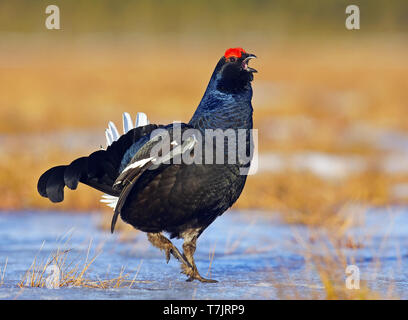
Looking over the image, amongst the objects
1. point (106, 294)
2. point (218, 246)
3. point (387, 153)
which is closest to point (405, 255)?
point (218, 246)

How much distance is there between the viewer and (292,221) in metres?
6.04

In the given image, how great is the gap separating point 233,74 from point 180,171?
66cm

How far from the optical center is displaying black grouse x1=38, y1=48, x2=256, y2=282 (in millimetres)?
3979

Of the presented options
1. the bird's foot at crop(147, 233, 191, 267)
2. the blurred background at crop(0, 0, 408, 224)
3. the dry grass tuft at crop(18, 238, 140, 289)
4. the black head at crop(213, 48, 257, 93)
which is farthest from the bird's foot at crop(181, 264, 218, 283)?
the blurred background at crop(0, 0, 408, 224)

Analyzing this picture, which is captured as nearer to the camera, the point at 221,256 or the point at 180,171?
the point at 180,171

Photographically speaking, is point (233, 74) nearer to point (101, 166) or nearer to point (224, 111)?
point (224, 111)

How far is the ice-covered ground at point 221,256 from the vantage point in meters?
3.83

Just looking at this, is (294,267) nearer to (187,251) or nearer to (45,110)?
(187,251)

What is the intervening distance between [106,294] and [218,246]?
1.67 m

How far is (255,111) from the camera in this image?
13.5 meters

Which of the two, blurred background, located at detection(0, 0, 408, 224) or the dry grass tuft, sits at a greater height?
blurred background, located at detection(0, 0, 408, 224)

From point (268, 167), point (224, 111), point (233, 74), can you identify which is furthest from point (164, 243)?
point (268, 167)

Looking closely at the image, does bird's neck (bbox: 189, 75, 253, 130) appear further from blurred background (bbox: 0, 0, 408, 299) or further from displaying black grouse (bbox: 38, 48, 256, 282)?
blurred background (bbox: 0, 0, 408, 299)

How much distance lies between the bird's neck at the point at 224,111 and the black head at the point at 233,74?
3cm
